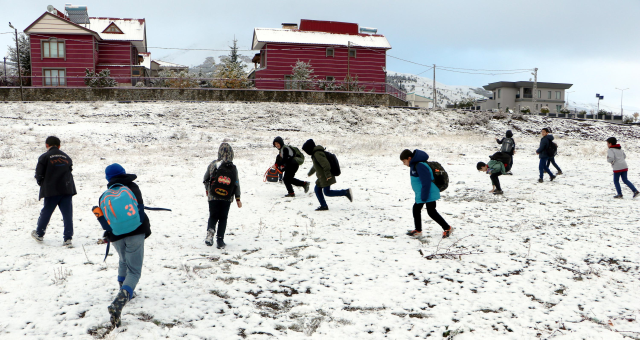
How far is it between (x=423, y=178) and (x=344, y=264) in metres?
2.16

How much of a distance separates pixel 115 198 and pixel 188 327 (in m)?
1.72

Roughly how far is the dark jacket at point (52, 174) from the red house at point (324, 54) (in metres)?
32.1

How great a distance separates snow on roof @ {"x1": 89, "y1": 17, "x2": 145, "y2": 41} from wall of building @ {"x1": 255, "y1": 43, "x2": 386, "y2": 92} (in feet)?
38.9

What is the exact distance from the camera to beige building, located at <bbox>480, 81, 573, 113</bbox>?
76.6 meters

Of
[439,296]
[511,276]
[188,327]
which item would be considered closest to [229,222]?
[188,327]

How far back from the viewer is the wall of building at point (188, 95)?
31.0 m

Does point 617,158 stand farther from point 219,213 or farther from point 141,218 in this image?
point 141,218

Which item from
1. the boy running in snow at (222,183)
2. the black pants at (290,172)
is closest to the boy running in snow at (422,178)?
the boy running in snow at (222,183)

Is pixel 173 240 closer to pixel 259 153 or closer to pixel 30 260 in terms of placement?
pixel 30 260

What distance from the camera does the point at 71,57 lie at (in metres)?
35.5

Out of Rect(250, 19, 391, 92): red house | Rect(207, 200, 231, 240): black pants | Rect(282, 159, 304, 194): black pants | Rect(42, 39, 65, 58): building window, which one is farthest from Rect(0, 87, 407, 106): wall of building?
Rect(207, 200, 231, 240): black pants

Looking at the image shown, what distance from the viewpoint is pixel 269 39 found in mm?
38219

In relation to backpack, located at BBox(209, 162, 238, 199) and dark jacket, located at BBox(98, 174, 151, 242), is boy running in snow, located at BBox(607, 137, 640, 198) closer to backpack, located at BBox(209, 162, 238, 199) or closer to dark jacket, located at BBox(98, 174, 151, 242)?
backpack, located at BBox(209, 162, 238, 199)

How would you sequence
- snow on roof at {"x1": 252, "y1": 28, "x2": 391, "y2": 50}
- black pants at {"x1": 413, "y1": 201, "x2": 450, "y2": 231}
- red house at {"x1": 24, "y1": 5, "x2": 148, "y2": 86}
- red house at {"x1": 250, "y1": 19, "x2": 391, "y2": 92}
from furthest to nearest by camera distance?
red house at {"x1": 250, "y1": 19, "x2": 391, "y2": 92}
snow on roof at {"x1": 252, "y1": 28, "x2": 391, "y2": 50}
red house at {"x1": 24, "y1": 5, "x2": 148, "y2": 86}
black pants at {"x1": 413, "y1": 201, "x2": 450, "y2": 231}
